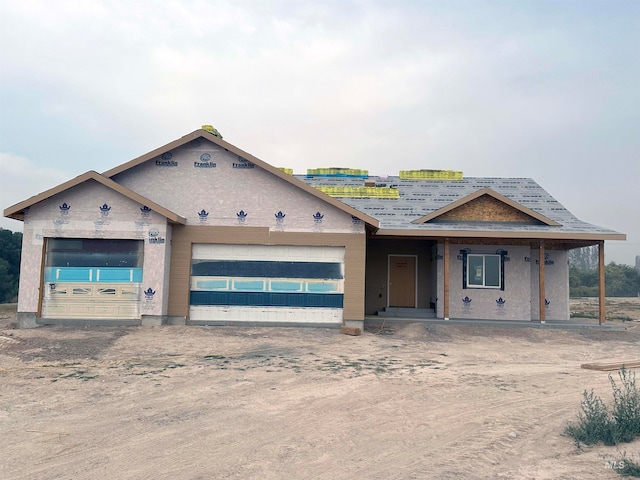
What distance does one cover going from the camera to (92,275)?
14664mm

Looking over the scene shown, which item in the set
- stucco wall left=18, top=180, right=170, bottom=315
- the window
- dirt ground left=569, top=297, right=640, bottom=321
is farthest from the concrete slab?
stucco wall left=18, top=180, right=170, bottom=315

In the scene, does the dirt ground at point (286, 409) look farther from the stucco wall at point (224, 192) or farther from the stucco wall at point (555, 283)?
the stucco wall at point (555, 283)

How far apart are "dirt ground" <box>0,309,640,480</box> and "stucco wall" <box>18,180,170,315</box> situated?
2.26 metres

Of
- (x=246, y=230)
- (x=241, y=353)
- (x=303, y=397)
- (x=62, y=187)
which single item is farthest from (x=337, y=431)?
(x=62, y=187)

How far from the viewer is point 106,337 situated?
42.2ft

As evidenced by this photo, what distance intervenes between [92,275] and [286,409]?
9.98m

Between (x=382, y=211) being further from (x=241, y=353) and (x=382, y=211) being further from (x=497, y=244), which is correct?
(x=241, y=353)

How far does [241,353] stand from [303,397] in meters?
4.10

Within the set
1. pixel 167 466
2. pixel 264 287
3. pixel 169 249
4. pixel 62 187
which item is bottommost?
pixel 167 466

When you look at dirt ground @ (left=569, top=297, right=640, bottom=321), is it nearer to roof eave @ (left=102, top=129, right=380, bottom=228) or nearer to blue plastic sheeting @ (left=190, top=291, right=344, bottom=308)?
blue plastic sheeting @ (left=190, top=291, right=344, bottom=308)

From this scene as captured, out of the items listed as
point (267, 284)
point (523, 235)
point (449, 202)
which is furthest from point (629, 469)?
point (449, 202)

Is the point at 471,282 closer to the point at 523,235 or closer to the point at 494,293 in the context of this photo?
the point at 494,293

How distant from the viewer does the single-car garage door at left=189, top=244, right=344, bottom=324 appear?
15.4 metres

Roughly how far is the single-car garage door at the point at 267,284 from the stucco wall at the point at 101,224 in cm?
121
